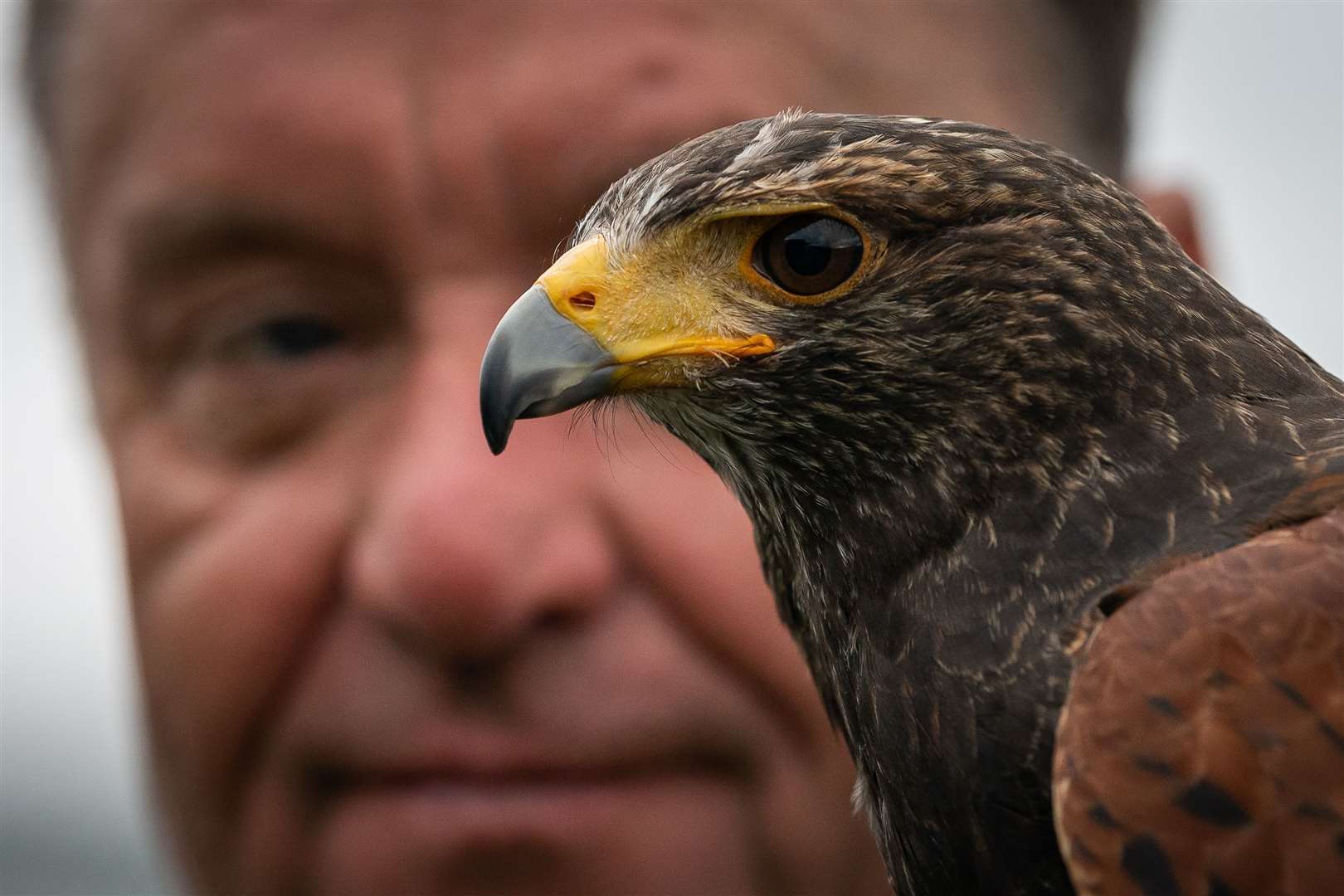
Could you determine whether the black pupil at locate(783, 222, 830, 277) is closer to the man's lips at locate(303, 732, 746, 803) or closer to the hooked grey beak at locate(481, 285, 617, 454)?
the hooked grey beak at locate(481, 285, 617, 454)

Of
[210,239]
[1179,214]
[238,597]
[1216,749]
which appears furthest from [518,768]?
[1179,214]

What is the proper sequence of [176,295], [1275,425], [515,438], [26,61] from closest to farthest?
[1275,425], [515,438], [176,295], [26,61]

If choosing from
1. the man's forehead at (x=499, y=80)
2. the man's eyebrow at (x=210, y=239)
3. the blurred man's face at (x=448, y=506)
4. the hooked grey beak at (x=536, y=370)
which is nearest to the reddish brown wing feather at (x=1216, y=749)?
the hooked grey beak at (x=536, y=370)

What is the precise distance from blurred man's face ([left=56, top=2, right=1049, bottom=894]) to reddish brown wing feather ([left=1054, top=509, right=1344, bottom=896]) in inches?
68.2

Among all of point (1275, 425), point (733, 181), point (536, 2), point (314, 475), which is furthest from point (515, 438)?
point (1275, 425)

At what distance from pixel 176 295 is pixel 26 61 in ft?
5.30

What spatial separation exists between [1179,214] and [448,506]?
2515 millimetres

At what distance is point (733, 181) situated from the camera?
207 centimetres

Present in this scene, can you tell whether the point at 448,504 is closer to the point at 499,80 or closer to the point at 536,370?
the point at 499,80

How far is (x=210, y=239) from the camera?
148 inches

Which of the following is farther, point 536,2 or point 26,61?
point 26,61

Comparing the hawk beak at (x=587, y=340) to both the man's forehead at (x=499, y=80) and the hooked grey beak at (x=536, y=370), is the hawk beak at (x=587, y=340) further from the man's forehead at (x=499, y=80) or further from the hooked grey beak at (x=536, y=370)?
the man's forehead at (x=499, y=80)

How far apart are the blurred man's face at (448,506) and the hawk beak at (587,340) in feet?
3.85

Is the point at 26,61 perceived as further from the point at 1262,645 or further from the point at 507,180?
the point at 1262,645
